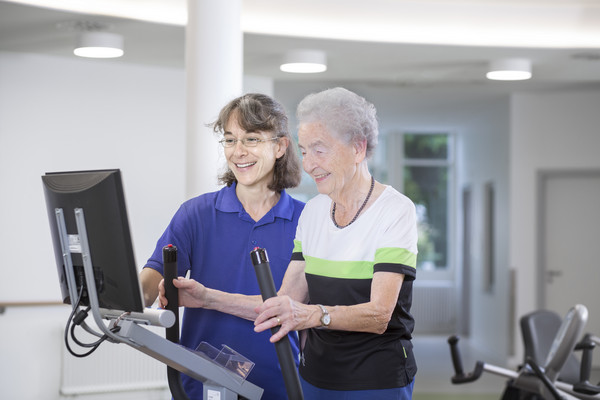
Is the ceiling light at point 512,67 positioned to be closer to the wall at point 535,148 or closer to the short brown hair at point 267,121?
the wall at point 535,148

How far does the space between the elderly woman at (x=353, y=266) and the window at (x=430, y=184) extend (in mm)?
9504

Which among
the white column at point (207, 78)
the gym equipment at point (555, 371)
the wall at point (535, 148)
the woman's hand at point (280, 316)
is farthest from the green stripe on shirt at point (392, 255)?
the wall at point (535, 148)

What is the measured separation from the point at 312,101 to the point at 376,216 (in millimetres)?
323

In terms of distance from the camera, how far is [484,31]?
562 cm

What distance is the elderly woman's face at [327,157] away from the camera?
1821 millimetres

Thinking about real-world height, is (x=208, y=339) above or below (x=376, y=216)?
below

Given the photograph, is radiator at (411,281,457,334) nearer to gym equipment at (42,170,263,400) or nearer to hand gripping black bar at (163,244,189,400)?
hand gripping black bar at (163,244,189,400)

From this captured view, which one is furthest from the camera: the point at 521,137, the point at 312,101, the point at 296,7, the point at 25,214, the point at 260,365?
the point at 521,137

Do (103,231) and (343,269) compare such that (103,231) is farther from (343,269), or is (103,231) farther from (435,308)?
(435,308)

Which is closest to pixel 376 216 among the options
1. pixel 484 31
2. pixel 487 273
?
pixel 484 31

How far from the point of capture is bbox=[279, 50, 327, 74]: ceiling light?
569 cm

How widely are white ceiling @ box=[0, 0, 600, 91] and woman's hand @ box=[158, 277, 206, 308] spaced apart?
9.94ft

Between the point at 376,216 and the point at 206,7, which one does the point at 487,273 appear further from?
the point at 376,216

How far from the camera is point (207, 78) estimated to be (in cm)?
421
